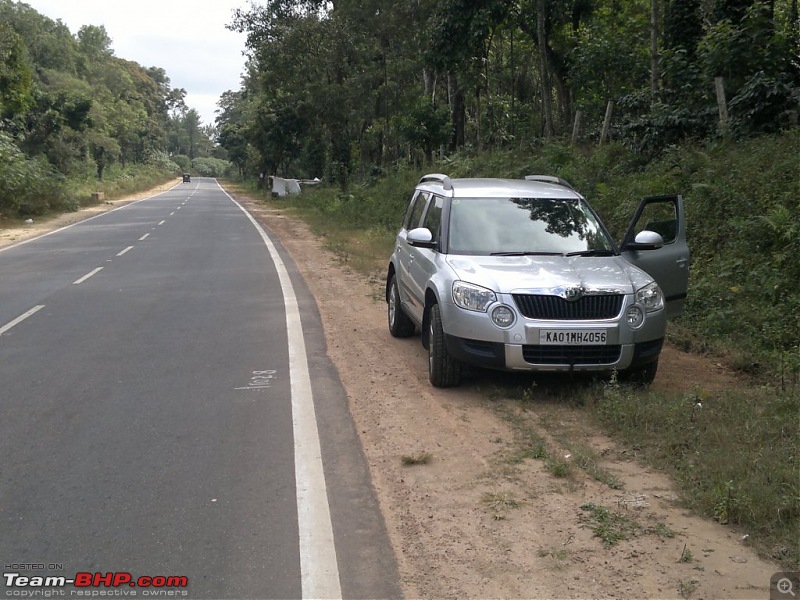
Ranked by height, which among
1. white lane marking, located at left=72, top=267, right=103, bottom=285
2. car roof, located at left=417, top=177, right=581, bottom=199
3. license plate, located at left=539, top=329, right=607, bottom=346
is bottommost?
white lane marking, located at left=72, top=267, right=103, bottom=285

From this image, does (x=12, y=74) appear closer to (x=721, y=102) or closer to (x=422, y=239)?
(x=721, y=102)

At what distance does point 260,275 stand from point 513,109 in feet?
67.4

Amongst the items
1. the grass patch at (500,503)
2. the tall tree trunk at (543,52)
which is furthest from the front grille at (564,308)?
the tall tree trunk at (543,52)

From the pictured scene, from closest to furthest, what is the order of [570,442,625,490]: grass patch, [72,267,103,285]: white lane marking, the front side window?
[570,442,625,490]: grass patch → the front side window → [72,267,103,285]: white lane marking

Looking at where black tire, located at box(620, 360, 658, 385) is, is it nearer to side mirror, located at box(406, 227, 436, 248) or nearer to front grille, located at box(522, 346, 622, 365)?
front grille, located at box(522, 346, 622, 365)

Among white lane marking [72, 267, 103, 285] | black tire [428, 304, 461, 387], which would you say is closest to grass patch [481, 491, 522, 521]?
black tire [428, 304, 461, 387]

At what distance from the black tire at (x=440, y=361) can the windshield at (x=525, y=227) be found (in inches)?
33.7

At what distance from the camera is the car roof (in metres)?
8.03

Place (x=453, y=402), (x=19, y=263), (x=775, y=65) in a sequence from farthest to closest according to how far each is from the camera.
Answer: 1. (x=19, y=263)
2. (x=775, y=65)
3. (x=453, y=402)

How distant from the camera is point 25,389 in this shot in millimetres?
7090

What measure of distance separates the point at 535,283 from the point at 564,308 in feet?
1.03

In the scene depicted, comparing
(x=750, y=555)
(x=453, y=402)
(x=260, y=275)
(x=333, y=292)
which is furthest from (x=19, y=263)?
(x=750, y=555)

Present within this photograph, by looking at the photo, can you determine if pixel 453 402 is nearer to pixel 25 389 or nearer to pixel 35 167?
pixel 25 389

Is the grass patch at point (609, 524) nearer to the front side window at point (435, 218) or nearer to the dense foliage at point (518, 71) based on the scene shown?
the front side window at point (435, 218)
